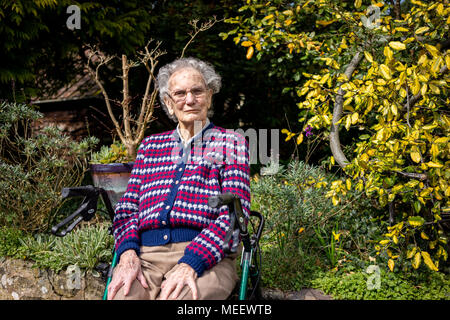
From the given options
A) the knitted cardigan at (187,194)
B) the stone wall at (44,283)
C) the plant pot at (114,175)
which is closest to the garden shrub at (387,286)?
the knitted cardigan at (187,194)

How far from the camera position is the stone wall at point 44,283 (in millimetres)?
2633

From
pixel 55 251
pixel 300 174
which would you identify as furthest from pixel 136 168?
pixel 300 174

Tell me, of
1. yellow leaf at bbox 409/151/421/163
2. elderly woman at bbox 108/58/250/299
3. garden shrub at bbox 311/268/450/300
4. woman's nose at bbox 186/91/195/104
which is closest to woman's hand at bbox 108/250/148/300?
elderly woman at bbox 108/58/250/299

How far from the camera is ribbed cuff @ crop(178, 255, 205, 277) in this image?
1.68m

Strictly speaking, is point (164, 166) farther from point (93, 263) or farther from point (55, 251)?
point (55, 251)

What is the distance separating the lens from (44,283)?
2793 millimetres

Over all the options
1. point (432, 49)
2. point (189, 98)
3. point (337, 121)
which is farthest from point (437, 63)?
point (189, 98)

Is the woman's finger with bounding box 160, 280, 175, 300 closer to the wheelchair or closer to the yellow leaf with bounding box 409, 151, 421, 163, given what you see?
the wheelchair

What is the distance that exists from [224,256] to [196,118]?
0.78 meters

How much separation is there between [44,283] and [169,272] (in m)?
1.48

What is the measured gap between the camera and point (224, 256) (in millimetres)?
1834

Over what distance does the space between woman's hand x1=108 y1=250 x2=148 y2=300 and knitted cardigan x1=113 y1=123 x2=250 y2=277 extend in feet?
0.25

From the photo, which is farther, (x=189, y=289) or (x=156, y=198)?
(x=156, y=198)

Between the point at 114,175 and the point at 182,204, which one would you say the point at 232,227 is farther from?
the point at 114,175
